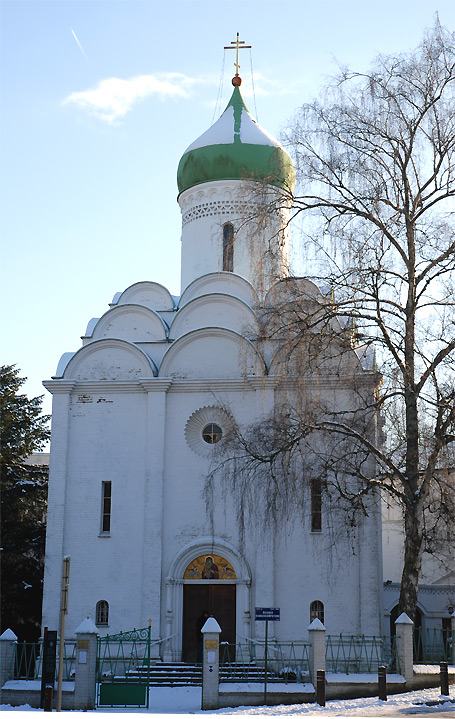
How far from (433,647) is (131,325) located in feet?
33.2

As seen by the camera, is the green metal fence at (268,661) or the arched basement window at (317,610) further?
the arched basement window at (317,610)

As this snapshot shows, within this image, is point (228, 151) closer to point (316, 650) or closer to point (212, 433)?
point (212, 433)

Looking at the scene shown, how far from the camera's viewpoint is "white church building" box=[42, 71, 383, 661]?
18.5 meters

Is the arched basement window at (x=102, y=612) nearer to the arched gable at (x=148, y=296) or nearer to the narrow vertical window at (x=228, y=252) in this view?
the arched gable at (x=148, y=296)

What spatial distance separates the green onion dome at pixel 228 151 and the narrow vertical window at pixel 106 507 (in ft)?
26.6

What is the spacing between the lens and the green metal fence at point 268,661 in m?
16.7

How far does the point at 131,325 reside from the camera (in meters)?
21.3

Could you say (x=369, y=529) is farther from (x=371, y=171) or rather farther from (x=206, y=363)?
(x=371, y=171)

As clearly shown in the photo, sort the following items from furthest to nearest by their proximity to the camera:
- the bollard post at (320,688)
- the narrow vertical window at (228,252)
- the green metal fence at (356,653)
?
the narrow vertical window at (228,252), the green metal fence at (356,653), the bollard post at (320,688)

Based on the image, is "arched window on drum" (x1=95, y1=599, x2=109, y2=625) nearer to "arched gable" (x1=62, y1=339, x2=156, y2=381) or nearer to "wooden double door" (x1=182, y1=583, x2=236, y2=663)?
"wooden double door" (x1=182, y1=583, x2=236, y2=663)

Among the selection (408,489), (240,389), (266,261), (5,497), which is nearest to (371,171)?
(266,261)

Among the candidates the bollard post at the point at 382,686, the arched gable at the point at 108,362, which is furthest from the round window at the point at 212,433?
the bollard post at the point at 382,686

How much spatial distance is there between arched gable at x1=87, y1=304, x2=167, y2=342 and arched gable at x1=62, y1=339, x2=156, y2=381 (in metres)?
0.83

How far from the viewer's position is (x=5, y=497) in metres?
22.0
